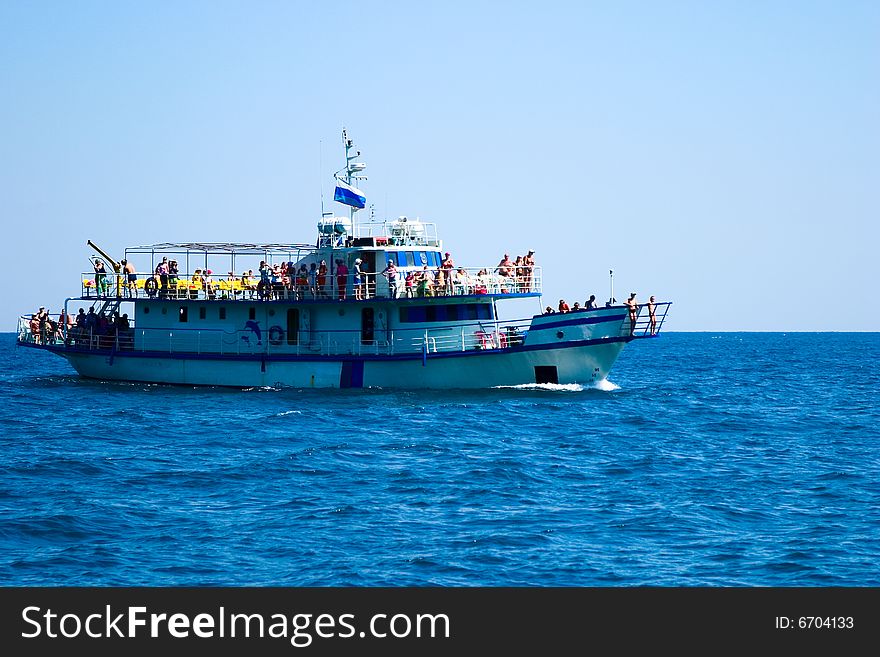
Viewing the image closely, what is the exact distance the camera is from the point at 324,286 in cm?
4178

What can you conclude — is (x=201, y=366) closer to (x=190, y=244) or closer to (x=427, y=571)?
(x=190, y=244)

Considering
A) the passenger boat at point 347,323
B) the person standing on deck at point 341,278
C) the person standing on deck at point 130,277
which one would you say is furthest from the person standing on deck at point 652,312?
the person standing on deck at point 130,277

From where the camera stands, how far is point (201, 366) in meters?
43.6

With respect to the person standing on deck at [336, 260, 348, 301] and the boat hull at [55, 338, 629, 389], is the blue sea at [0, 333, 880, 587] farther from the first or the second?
the person standing on deck at [336, 260, 348, 301]

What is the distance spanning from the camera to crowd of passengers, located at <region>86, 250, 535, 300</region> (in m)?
40.8

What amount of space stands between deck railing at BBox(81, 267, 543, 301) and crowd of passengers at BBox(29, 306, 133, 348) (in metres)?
1.07

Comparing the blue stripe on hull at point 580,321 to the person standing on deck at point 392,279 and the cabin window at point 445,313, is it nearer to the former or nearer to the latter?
the cabin window at point 445,313

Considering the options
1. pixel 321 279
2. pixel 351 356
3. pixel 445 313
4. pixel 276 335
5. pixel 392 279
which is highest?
pixel 321 279

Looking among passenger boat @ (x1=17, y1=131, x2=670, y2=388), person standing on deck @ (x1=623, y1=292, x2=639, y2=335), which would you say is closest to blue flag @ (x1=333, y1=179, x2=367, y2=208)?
passenger boat @ (x1=17, y1=131, x2=670, y2=388)

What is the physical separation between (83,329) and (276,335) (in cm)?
984

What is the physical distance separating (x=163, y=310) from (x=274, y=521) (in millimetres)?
26185

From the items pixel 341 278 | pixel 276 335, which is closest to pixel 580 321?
pixel 341 278

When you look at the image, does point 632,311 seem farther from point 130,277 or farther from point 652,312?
point 130,277
